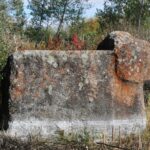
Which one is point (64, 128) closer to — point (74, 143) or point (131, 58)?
point (74, 143)

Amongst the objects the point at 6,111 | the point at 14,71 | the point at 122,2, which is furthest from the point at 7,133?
the point at 122,2

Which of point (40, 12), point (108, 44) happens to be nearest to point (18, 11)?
point (40, 12)

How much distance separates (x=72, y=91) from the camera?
9344 millimetres

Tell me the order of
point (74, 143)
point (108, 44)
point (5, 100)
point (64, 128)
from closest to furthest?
point (74, 143) < point (64, 128) < point (5, 100) < point (108, 44)

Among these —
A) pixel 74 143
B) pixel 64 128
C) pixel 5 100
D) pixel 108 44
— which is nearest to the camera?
pixel 74 143

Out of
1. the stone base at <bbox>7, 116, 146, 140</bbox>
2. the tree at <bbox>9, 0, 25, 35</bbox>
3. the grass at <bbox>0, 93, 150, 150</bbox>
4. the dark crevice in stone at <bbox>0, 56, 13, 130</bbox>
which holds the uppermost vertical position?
the tree at <bbox>9, 0, 25, 35</bbox>

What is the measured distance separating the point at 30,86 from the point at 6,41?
2798 millimetres

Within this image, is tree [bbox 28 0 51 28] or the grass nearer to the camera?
the grass

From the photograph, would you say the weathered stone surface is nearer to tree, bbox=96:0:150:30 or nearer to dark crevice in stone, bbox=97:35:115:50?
dark crevice in stone, bbox=97:35:115:50

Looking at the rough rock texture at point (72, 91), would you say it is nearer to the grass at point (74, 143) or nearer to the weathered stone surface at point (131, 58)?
the weathered stone surface at point (131, 58)

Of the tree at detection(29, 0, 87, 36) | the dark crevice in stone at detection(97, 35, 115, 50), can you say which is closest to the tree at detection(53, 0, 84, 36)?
the tree at detection(29, 0, 87, 36)

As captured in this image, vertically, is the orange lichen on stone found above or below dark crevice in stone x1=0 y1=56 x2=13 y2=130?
above

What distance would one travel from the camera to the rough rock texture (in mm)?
9266

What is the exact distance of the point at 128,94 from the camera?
9.58 metres
